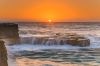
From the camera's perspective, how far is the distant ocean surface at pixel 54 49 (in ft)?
4.61

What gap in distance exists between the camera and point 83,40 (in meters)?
1.85

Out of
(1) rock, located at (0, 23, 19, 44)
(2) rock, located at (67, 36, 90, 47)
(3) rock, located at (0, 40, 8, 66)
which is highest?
(1) rock, located at (0, 23, 19, 44)

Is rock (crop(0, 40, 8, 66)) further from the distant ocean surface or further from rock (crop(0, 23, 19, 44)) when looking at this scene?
rock (crop(0, 23, 19, 44))

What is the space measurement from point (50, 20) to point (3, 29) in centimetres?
46

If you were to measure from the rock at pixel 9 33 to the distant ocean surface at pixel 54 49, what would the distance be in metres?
0.05

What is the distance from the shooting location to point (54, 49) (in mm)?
1698

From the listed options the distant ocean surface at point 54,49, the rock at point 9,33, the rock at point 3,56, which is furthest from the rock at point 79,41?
the rock at point 3,56

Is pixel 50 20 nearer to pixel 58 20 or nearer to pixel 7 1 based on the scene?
pixel 58 20

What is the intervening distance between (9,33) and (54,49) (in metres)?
0.54

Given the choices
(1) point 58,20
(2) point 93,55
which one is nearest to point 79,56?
(2) point 93,55

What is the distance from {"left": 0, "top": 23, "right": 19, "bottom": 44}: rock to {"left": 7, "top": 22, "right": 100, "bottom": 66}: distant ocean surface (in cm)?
5

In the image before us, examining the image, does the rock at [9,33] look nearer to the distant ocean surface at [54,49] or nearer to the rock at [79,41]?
the distant ocean surface at [54,49]

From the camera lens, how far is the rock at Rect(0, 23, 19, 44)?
6.08 feet

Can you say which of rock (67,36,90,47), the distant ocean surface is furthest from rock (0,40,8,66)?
rock (67,36,90,47)
